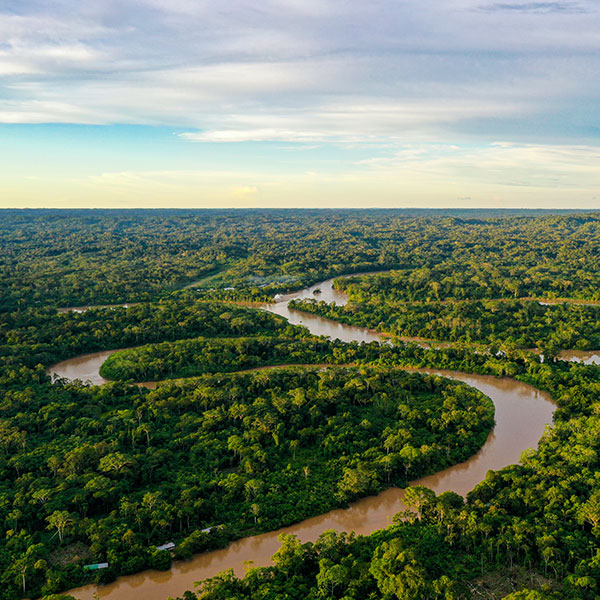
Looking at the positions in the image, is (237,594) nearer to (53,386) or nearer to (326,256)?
(53,386)

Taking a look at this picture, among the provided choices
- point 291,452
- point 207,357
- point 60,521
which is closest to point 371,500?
point 291,452

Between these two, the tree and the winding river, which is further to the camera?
the tree

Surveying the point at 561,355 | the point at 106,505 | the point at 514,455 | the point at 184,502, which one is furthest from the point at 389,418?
the point at 561,355

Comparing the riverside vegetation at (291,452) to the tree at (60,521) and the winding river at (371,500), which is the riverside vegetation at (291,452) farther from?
the winding river at (371,500)

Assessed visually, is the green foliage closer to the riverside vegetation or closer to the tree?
the riverside vegetation

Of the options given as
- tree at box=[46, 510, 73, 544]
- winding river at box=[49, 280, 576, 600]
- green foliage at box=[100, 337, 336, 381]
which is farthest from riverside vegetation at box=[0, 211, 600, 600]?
winding river at box=[49, 280, 576, 600]

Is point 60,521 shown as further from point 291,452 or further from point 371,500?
point 371,500
